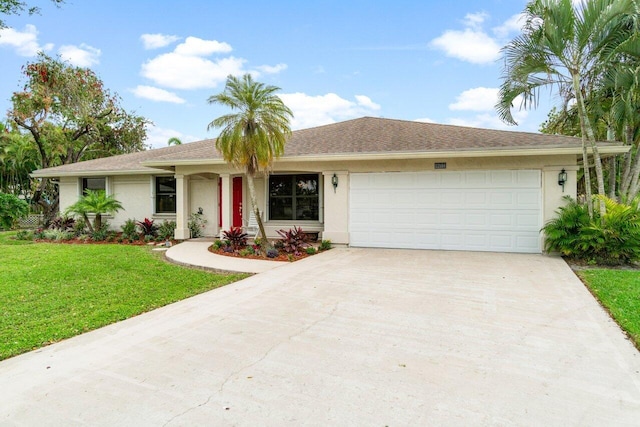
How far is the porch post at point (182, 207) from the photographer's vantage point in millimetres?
12055

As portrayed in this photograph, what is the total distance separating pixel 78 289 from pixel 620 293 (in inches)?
334

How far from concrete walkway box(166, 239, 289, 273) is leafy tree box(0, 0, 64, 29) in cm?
614

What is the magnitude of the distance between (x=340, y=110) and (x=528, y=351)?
2839cm

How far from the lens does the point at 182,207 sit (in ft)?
39.9

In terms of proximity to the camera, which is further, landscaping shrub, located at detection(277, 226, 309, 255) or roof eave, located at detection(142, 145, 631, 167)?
landscaping shrub, located at detection(277, 226, 309, 255)

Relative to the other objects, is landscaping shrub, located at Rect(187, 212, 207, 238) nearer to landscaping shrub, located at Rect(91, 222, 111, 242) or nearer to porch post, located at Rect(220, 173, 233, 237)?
porch post, located at Rect(220, 173, 233, 237)

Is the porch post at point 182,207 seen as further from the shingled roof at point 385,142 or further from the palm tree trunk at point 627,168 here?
the palm tree trunk at point 627,168

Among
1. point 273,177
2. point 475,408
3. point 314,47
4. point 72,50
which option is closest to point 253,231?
point 273,177

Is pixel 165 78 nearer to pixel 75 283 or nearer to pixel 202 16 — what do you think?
pixel 202 16

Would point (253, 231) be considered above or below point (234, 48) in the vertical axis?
below

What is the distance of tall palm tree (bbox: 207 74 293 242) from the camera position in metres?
8.71

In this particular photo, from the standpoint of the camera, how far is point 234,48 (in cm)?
1614

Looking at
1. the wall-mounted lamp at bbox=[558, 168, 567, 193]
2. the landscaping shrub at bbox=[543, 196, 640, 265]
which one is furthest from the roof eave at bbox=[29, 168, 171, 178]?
the landscaping shrub at bbox=[543, 196, 640, 265]

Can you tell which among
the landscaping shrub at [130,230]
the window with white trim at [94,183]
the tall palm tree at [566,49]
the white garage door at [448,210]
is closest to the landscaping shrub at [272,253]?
the white garage door at [448,210]
